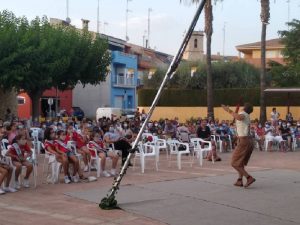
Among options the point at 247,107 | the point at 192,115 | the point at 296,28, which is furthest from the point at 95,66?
the point at 247,107

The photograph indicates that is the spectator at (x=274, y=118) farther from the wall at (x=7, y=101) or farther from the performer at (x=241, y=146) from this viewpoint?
the wall at (x=7, y=101)

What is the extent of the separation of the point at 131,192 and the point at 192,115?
30192 millimetres

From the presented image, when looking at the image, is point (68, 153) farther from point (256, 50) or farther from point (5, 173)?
point (256, 50)

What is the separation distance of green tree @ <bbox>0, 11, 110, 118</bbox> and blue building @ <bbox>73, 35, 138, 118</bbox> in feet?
64.5

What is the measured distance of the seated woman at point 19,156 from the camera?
35.4 feet

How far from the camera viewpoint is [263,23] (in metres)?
28.5

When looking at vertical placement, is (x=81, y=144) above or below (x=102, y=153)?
above

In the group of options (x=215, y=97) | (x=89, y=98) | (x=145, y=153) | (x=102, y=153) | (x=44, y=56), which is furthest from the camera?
(x=89, y=98)

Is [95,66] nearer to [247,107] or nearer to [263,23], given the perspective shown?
[263,23]

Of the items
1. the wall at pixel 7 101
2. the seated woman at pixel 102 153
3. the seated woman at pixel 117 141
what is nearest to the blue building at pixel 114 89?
the wall at pixel 7 101

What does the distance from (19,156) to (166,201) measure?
3338 millimetres

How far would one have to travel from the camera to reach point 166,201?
31.0 feet

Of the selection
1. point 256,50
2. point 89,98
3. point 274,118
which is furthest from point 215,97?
point 256,50

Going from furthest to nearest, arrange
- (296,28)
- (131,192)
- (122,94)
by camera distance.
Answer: (122,94) → (296,28) → (131,192)
